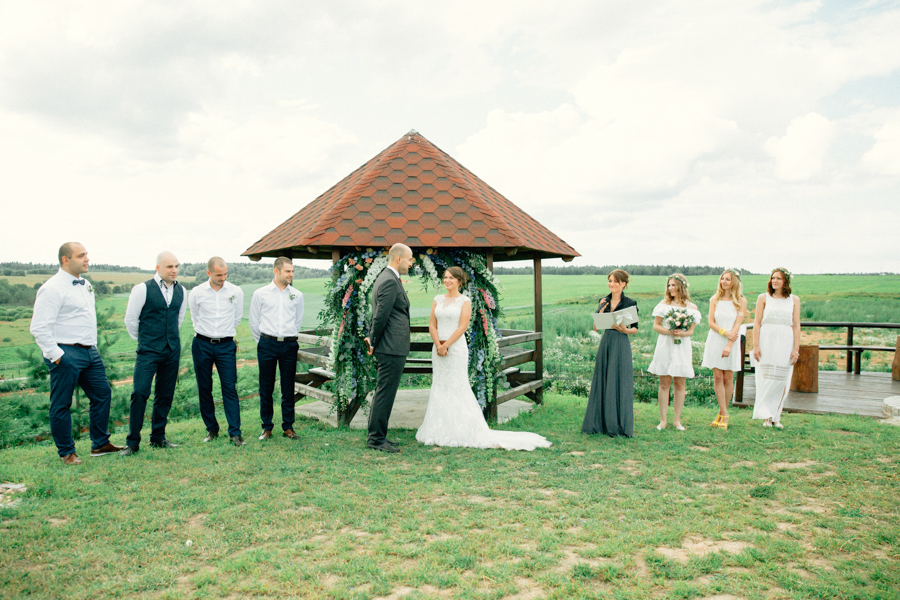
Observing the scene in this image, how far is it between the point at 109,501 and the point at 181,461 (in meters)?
1.21

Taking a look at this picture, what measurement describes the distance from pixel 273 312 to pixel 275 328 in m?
0.21

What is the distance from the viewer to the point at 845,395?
32.2ft

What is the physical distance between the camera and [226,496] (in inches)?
183

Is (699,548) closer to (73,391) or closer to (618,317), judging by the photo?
(618,317)

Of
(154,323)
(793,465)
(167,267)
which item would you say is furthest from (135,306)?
(793,465)

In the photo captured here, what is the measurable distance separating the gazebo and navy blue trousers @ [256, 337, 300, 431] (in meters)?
0.89

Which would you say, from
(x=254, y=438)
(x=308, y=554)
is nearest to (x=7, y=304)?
(x=254, y=438)

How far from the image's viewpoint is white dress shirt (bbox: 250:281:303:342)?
668 centimetres

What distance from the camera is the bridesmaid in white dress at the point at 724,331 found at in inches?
295

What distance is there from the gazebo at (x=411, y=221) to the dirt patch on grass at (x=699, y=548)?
430 centimetres

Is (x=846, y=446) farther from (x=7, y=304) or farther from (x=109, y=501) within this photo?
(x=7, y=304)

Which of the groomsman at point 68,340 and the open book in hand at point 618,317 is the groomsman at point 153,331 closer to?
the groomsman at point 68,340

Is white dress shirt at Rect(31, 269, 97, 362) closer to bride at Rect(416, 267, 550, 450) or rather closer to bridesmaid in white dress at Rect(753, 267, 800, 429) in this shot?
bride at Rect(416, 267, 550, 450)

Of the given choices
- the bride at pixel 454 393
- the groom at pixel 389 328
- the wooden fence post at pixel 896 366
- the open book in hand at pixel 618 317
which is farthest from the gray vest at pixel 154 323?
the wooden fence post at pixel 896 366
